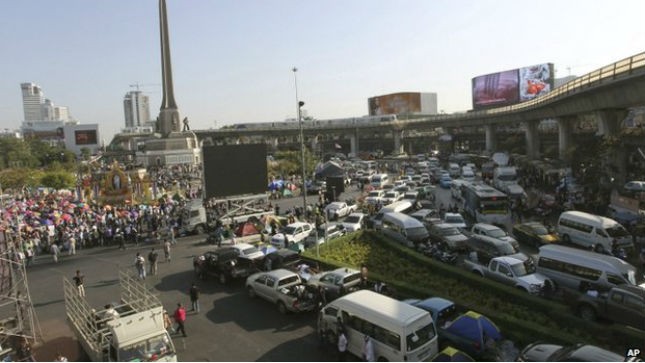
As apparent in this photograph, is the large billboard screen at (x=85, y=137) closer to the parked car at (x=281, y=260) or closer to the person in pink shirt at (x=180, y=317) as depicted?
the parked car at (x=281, y=260)

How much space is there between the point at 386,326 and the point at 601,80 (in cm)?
2775

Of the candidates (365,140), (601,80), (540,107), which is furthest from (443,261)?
(365,140)

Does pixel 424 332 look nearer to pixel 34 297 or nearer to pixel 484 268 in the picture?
pixel 484 268

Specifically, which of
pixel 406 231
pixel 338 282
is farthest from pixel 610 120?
pixel 338 282

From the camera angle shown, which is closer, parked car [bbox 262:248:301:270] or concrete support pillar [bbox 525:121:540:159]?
parked car [bbox 262:248:301:270]

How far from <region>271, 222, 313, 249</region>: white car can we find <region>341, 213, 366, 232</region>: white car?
2.26 m

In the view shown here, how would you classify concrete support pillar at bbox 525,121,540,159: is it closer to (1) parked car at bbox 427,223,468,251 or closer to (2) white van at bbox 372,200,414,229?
(2) white van at bbox 372,200,414,229

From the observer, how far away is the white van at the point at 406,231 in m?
21.9

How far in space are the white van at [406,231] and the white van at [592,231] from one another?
6487 mm

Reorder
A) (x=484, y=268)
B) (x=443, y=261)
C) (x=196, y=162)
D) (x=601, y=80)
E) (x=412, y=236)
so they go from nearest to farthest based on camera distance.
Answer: (x=484, y=268) → (x=443, y=261) → (x=412, y=236) → (x=601, y=80) → (x=196, y=162)

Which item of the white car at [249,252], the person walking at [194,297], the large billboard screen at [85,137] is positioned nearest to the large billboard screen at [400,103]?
the large billboard screen at [85,137]

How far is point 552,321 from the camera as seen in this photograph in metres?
12.1

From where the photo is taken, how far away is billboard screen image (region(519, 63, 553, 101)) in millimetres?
85125

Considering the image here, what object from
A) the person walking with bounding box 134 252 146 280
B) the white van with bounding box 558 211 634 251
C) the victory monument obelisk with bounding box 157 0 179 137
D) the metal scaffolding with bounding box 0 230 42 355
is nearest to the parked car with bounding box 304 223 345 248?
the person walking with bounding box 134 252 146 280
